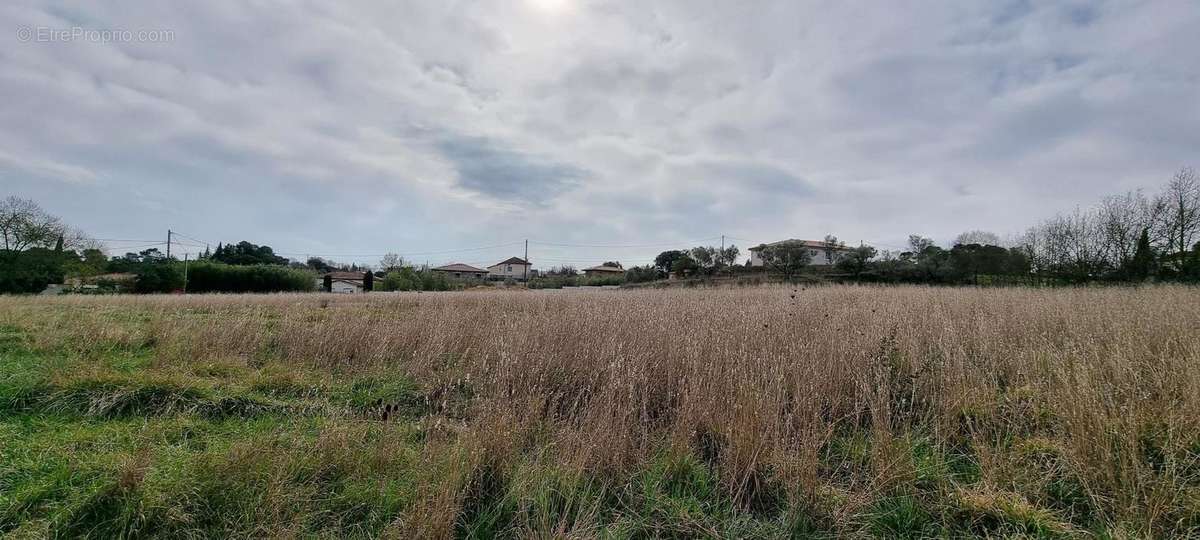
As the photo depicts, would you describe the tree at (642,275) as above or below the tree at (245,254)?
below

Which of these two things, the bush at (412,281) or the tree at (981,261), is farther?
the bush at (412,281)

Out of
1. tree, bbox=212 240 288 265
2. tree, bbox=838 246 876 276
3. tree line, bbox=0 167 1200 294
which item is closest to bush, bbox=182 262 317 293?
tree line, bbox=0 167 1200 294

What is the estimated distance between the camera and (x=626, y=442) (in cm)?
301

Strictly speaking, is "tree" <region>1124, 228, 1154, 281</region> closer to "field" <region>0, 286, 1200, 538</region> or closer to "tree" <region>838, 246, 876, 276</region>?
"tree" <region>838, 246, 876, 276</region>

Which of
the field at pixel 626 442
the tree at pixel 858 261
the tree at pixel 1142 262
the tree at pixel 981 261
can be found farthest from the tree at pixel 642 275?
the field at pixel 626 442

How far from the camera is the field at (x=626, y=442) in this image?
2330mm

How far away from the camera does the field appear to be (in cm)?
233

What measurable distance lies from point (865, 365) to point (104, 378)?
7.61m

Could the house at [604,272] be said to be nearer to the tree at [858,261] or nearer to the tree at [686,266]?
the tree at [686,266]

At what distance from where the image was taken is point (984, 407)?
11.7 ft

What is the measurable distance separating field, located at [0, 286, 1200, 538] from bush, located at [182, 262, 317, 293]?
38.5m

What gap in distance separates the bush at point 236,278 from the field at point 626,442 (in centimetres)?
3852

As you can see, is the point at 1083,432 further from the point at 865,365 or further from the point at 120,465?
the point at 120,465

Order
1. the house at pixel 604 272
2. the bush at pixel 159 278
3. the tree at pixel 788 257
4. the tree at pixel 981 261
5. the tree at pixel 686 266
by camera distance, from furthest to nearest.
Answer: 1. the house at pixel 604 272
2. the tree at pixel 686 266
3. the tree at pixel 788 257
4. the bush at pixel 159 278
5. the tree at pixel 981 261
